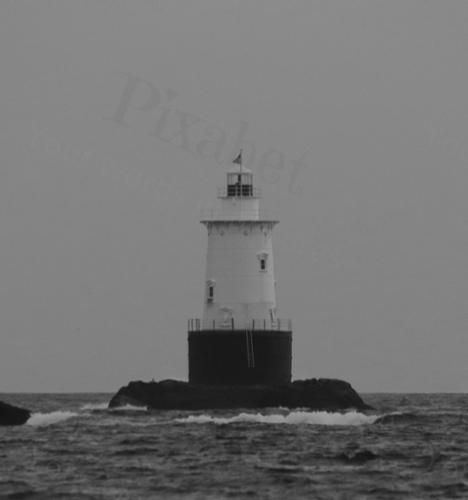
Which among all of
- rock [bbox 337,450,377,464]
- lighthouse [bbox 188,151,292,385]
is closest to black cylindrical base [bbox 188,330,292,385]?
lighthouse [bbox 188,151,292,385]

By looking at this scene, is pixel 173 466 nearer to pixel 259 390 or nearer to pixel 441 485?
pixel 441 485

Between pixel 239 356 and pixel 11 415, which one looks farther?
pixel 239 356

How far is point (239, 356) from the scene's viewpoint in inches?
3383

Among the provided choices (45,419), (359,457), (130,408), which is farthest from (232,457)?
(130,408)

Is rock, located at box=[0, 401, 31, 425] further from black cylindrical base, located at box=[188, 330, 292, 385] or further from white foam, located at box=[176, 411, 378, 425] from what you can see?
black cylindrical base, located at box=[188, 330, 292, 385]

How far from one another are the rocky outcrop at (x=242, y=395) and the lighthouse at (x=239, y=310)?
109cm

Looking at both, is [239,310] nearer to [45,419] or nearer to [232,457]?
[45,419]

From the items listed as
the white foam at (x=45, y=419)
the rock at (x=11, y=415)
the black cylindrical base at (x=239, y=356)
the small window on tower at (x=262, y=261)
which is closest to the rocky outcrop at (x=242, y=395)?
the black cylindrical base at (x=239, y=356)

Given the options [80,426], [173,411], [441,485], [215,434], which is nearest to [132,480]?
[441,485]

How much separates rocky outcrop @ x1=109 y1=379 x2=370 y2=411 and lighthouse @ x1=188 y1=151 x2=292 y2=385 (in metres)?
1.09

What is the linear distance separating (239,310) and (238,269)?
1823 mm

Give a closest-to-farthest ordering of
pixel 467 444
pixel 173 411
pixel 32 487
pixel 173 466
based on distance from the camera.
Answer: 1. pixel 32 487
2. pixel 173 466
3. pixel 467 444
4. pixel 173 411

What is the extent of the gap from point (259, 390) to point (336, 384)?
15.6 ft

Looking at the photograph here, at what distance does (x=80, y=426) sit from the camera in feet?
241
